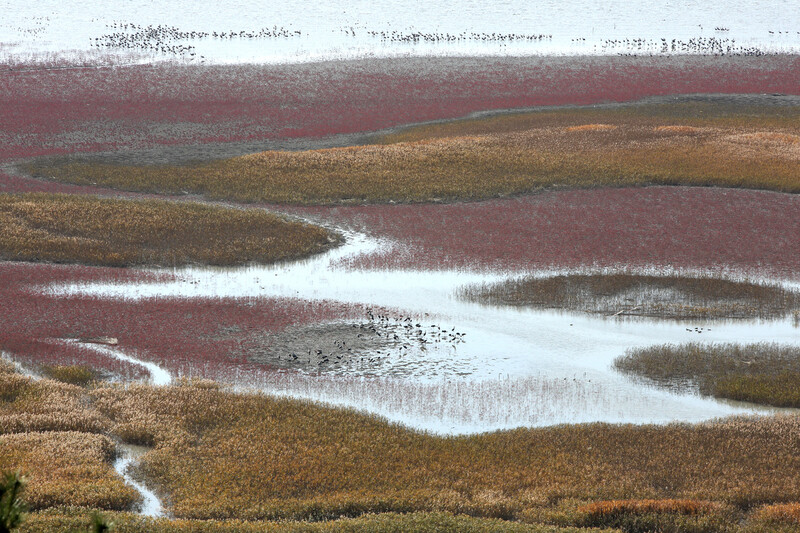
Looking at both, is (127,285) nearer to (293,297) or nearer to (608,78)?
(293,297)

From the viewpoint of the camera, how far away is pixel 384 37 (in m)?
82.8

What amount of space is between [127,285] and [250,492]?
14950mm

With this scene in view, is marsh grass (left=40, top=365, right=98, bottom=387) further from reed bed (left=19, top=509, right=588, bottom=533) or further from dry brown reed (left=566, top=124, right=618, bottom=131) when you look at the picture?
dry brown reed (left=566, top=124, right=618, bottom=131)

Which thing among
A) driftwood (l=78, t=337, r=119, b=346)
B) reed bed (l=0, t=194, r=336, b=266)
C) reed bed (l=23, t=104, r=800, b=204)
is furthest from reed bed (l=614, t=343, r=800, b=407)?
reed bed (l=23, t=104, r=800, b=204)

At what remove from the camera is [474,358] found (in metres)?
24.0

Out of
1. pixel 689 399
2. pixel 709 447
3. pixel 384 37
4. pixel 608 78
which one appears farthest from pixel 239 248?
pixel 384 37

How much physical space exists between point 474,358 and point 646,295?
772cm

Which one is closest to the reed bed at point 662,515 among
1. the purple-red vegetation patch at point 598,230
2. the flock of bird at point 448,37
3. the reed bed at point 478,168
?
the purple-red vegetation patch at point 598,230

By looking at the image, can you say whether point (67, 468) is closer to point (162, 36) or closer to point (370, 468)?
point (370, 468)

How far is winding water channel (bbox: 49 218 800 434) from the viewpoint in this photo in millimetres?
20859

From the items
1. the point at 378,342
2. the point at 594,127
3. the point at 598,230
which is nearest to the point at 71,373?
the point at 378,342

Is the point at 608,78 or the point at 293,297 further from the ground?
the point at 608,78

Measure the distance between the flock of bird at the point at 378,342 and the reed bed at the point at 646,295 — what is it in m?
3.37

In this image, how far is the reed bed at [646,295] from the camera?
2764 cm
